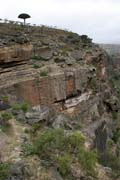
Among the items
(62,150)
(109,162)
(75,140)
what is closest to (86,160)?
(75,140)

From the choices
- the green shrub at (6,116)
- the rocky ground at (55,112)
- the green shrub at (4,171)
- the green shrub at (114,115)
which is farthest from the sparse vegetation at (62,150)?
the green shrub at (114,115)

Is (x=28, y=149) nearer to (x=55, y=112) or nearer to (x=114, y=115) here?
(x=55, y=112)

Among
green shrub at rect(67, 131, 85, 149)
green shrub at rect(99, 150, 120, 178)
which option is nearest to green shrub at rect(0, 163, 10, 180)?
green shrub at rect(67, 131, 85, 149)

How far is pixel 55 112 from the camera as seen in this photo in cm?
2684

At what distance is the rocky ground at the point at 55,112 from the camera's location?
601 inches

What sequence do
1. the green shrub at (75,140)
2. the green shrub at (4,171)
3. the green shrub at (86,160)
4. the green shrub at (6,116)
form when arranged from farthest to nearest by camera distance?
1. the green shrub at (6,116)
2. the green shrub at (75,140)
3. the green shrub at (86,160)
4. the green shrub at (4,171)

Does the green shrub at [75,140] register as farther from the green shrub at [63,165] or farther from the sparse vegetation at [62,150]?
the green shrub at [63,165]

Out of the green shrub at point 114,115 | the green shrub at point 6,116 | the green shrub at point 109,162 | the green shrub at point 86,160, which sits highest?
the green shrub at point 6,116

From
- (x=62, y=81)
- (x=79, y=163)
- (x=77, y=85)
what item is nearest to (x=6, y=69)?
(x=62, y=81)

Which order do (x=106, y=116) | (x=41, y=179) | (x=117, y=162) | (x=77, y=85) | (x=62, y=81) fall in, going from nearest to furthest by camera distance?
(x=41, y=179), (x=117, y=162), (x=62, y=81), (x=77, y=85), (x=106, y=116)

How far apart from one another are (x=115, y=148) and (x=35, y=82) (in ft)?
28.3

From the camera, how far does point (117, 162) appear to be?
922 inches

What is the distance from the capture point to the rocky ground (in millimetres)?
15273

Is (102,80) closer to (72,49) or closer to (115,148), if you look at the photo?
(72,49)
